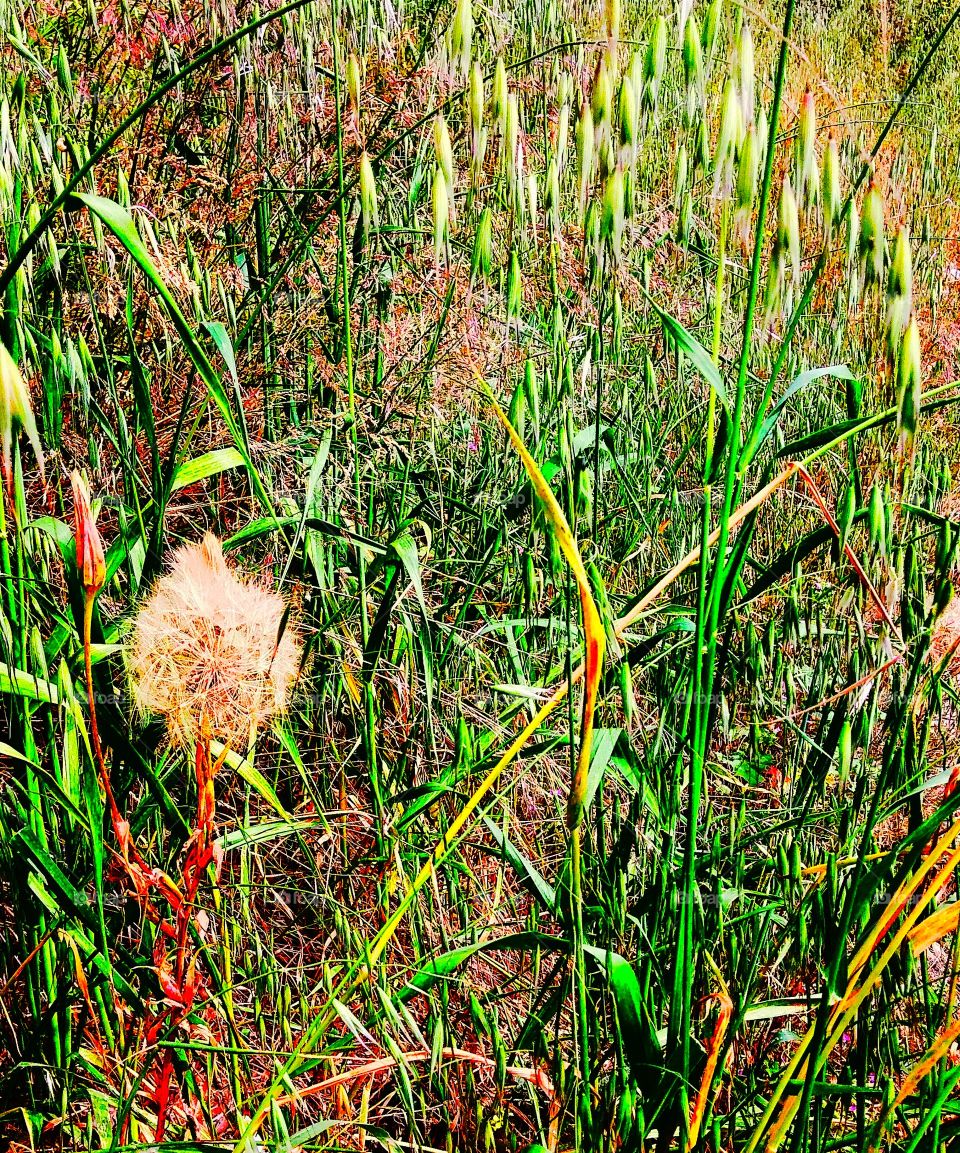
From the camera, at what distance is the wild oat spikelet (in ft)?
2.89

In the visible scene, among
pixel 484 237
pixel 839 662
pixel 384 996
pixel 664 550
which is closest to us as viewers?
pixel 384 996

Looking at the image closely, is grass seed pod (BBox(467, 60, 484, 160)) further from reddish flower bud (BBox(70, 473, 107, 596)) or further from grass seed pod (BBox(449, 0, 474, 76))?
reddish flower bud (BBox(70, 473, 107, 596))

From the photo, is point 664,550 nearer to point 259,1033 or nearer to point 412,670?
point 412,670

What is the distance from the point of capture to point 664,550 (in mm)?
1527

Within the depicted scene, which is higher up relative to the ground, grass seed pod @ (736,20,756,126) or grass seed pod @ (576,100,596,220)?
Result: grass seed pod @ (736,20,756,126)

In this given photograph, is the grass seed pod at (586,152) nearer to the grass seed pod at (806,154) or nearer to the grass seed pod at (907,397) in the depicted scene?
the grass seed pod at (806,154)

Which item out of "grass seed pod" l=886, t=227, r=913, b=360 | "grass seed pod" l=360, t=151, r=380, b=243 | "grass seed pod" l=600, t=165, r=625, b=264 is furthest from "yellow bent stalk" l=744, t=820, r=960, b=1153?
"grass seed pod" l=360, t=151, r=380, b=243

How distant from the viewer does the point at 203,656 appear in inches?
35.3

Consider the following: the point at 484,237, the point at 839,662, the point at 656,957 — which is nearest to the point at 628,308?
the point at 839,662

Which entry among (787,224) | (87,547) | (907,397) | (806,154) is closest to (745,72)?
(806,154)

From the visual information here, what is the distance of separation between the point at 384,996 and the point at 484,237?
67cm

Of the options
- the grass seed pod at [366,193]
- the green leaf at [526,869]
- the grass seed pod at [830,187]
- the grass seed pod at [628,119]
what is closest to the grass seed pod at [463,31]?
the grass seed pod at [366,193]

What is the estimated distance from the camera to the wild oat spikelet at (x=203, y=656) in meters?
0.88

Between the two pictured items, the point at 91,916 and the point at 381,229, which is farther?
the point at 381,229
